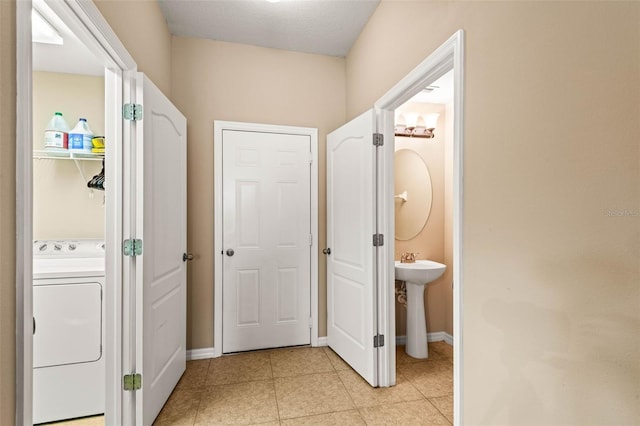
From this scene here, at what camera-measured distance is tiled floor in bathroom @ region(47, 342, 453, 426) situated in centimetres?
189

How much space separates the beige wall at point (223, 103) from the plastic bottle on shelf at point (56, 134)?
2.77 feet

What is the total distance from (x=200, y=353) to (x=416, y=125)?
117 inches

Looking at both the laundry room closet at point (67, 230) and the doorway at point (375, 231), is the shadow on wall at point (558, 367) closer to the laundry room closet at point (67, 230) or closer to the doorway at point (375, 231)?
the doorway at point (375, 231)

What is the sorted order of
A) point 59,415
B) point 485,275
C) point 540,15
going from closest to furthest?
point 540,15
point 485,275
point 59,415

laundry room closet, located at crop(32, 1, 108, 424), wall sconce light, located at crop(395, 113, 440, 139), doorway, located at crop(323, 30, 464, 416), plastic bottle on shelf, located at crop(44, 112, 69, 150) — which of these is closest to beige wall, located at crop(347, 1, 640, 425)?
doorway, located at crop(323, 30, 464, 416)

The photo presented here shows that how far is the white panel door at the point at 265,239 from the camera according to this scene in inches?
110

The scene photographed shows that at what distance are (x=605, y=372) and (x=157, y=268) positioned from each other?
6.86 feet

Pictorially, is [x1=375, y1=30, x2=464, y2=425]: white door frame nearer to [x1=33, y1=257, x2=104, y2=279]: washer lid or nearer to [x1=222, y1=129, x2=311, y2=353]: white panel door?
[x1=222, y1=129, x2=311, y2=353]: white panel door

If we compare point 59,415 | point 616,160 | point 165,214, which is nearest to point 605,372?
point 616,160

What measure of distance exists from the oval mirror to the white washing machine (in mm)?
2524

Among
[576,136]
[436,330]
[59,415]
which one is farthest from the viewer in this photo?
[436,330]

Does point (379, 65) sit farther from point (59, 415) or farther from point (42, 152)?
point (59, 415)

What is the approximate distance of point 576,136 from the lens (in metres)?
0.95

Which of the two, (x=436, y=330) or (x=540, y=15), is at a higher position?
(x=540, y=15)
